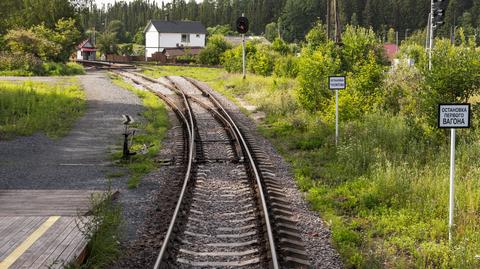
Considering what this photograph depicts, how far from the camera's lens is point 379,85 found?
16.8m

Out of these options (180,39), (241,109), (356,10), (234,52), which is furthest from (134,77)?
(356,10)

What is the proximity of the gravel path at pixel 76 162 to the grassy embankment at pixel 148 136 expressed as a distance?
12.8 inches

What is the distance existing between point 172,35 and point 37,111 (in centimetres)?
7545

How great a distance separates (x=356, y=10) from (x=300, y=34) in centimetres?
1462

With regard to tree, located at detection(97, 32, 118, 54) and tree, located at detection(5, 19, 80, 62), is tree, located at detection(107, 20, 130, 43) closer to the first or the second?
tree, located at detection(97, 32, 118, 54)

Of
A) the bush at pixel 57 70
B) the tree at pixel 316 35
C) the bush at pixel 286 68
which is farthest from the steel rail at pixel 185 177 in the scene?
the bush at pixel 57 70

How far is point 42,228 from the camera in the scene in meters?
7.16

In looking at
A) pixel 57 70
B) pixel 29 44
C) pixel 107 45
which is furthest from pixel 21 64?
pixel 107 45

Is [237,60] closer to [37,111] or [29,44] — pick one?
[29,44]

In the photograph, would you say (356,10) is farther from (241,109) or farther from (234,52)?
(241,109)

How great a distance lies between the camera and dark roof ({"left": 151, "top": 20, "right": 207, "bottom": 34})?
92.6 m

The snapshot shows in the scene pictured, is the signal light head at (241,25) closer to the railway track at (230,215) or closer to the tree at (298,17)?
the railway track at (230,215)

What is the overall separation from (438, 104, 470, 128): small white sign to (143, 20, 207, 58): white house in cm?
8550

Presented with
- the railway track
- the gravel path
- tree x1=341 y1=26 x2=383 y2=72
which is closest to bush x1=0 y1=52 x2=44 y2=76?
the gravel path
